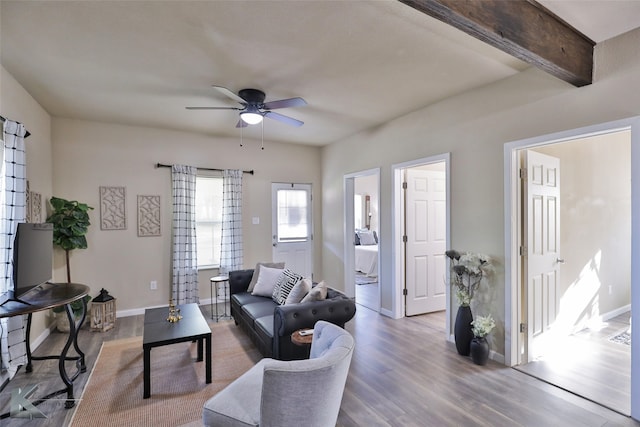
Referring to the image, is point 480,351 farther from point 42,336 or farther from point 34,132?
point 34,132

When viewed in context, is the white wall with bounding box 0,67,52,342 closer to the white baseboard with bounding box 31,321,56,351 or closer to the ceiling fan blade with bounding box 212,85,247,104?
the white baseboard with bounding box 31,321,56,351

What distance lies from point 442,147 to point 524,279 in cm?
162

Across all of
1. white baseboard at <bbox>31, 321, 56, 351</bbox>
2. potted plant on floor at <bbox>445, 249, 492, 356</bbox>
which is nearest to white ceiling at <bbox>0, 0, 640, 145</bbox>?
potted plant on floor at <bbox>445, 249, 492, 356</bbox>

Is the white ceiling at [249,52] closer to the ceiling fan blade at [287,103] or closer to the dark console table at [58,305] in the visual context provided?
the ceiling fan blade at [287,103]

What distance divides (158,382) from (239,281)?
62.4 inches

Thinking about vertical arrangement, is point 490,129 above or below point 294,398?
above

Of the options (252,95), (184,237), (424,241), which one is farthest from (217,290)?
(424,241)

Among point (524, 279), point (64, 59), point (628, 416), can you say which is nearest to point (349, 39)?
point (64, 59)

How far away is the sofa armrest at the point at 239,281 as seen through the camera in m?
4.18

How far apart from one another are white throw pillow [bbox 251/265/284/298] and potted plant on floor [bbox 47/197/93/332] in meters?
2.04

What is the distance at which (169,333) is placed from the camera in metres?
2.69

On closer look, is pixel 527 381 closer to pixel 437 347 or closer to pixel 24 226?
pixel 437 347

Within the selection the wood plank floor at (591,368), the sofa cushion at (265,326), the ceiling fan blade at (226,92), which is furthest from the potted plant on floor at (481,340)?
the ceiling fan blade at (226,92)

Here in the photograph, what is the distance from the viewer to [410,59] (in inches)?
106
